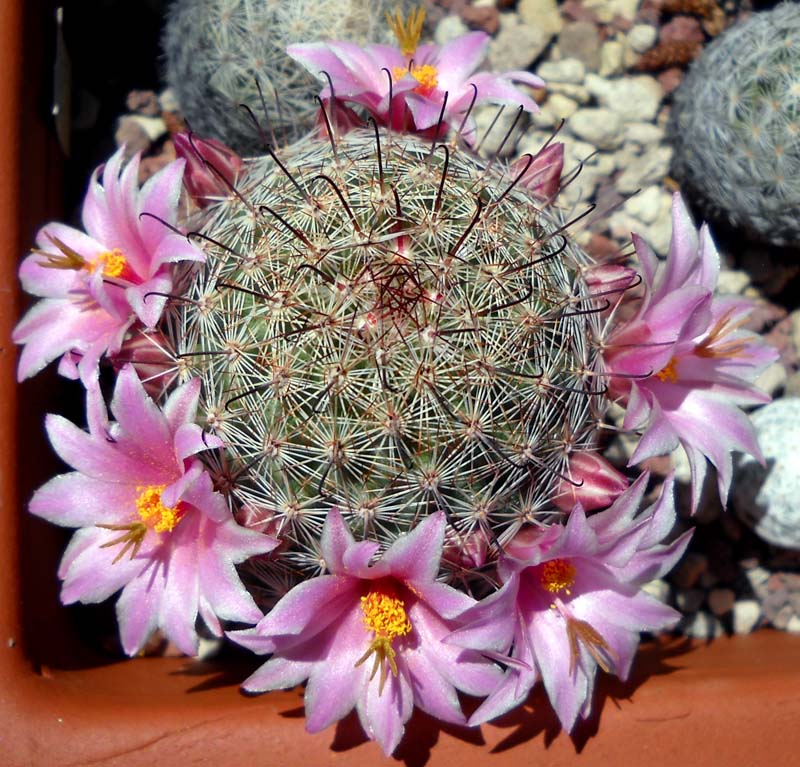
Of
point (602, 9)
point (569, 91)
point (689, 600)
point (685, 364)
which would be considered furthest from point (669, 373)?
point (602, 9)

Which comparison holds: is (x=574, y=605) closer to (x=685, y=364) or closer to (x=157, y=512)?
(x=685, y=364)

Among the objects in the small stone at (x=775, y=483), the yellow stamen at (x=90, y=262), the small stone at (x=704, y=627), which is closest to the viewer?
the yellow stamen at (x=90, y=262)


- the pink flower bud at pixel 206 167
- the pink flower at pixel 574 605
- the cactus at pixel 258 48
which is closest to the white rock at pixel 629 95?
the cactus at pixel 258 48

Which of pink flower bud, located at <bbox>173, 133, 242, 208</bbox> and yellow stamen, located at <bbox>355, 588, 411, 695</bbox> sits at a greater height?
pink flower bud, located at <bbox>173, 133, 242, 208</bbox>

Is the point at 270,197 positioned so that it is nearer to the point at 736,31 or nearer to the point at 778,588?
the point at 736,31

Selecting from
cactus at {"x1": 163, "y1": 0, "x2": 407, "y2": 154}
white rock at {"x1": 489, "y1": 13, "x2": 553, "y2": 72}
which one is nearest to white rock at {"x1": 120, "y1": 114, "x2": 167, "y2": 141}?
cactus at {"x1": 163, "y1": 0, "x2": 407, "y2": 154}

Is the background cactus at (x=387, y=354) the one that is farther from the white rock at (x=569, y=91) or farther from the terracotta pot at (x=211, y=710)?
the white rock at (x=569, y=91)

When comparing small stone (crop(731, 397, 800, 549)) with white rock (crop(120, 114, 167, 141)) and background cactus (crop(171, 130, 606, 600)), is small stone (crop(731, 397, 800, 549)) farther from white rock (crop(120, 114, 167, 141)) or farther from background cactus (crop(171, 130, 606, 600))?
white rock (crop(120, 114, 167, 141))
